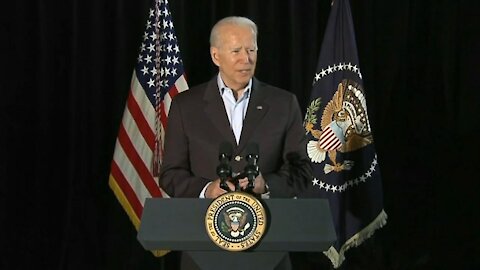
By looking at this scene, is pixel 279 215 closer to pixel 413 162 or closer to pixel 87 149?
pixel 87 149

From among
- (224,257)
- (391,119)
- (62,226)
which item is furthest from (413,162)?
(224,257)

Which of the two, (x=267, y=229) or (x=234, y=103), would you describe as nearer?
(x=267, y=229)

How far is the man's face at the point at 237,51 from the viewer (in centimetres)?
209

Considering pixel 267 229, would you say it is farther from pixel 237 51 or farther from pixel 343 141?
pixel 343 141

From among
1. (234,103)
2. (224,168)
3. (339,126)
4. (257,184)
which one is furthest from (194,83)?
(224,168)

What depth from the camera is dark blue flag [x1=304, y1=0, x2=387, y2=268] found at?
3762 millimetres

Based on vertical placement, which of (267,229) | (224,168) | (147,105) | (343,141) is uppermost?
(224,168)

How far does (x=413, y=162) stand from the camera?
14.0ft

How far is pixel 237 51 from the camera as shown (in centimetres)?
209

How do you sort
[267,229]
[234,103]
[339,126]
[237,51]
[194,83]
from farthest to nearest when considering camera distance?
[194,83] < [339,126] < [234,103] < [237,51] < [267,229]

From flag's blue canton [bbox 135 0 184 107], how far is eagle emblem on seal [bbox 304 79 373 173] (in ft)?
2.69

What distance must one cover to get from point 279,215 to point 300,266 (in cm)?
256

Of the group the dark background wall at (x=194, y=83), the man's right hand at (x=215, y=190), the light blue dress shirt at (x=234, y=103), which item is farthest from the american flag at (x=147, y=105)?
the man's right hand at (x=215, y=190)

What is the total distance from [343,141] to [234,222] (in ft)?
7.13
